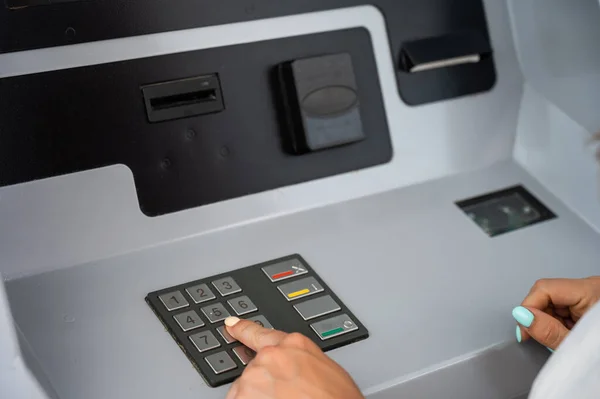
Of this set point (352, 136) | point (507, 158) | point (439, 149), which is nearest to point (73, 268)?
point (352, 136)

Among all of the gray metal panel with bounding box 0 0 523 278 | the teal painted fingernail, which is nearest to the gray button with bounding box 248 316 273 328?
the gray metal panel with bounding box 0 0 523 278

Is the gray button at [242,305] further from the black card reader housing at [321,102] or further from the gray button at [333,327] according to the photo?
the black card reader housing at [321,102]

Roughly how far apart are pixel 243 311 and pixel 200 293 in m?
0.06

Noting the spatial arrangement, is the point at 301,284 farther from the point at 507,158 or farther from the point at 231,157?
the point at 507,158

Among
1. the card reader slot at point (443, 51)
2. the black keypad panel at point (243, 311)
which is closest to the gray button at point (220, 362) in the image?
the black keypad panel at point (243, 311)

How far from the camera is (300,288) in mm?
953

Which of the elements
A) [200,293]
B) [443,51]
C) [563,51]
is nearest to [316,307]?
[200,293]

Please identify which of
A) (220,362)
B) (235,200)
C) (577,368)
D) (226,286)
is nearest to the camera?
(577,368)

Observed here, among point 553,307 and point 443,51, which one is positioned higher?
point 443,51

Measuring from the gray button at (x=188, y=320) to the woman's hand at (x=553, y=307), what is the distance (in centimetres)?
36

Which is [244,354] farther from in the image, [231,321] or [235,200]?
[235,200]

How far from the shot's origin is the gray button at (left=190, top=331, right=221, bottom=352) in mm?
853

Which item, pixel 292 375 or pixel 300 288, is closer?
pixel 292 375

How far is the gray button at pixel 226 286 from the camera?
3.05 ft
